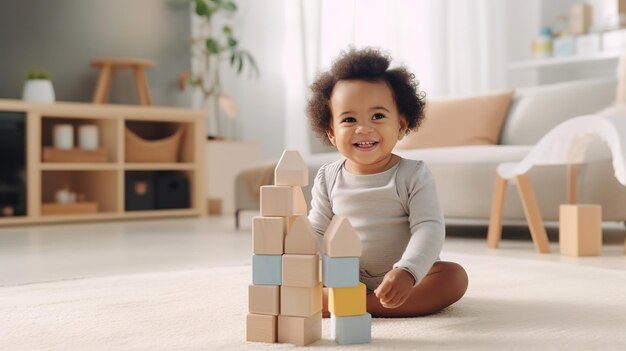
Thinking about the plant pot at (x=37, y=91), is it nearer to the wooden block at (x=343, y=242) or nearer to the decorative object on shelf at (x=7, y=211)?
the decorative object on shelf at (x=7, y=211)

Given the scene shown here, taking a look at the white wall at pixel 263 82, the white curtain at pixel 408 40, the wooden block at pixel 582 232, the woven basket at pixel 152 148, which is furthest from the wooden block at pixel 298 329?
the white wall at pixel 263 82

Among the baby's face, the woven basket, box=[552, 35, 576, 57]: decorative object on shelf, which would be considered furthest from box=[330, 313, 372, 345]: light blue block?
box=[552, 35, 576, 57]: decorative object on shelf

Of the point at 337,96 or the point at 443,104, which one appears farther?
the point at 443,104

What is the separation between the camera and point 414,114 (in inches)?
50.6

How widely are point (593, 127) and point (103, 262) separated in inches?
57.5

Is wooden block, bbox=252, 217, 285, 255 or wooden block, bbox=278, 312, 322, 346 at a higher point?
wooden block, bbox=252, 217, 285, 255

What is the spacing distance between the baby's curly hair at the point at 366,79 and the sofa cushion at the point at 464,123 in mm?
2015

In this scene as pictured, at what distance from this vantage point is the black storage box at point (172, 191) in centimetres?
435

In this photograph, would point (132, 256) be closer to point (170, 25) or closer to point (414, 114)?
point (414, 114)

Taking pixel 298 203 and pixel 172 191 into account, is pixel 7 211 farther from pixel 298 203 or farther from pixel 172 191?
pixel 298 203

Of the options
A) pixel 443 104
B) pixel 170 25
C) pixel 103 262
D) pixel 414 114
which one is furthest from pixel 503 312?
pixel 170 25

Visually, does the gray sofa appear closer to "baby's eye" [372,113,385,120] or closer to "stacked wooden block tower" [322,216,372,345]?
"baby's eye" [372,113,385,120]

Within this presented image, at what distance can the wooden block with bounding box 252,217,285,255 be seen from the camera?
103 cm

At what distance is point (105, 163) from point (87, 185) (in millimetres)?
295
